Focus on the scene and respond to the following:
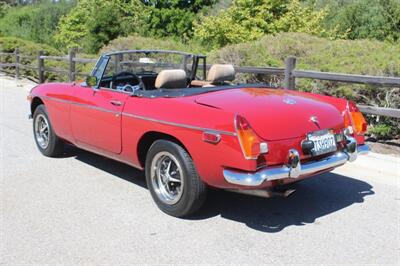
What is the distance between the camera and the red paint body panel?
13.6 feet

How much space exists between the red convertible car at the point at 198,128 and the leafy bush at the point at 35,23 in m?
34.7

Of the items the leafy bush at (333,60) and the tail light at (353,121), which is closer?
the tail light at (353,121)

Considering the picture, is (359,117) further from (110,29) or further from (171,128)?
(110,29)

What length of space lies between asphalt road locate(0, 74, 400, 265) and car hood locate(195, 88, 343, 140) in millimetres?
848

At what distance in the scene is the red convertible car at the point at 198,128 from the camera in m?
4.11

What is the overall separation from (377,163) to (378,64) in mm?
2772

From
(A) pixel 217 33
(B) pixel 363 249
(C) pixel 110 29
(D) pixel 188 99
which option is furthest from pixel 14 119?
(C) pixel 110 29

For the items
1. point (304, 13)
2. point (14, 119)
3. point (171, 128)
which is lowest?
point (14, 119)

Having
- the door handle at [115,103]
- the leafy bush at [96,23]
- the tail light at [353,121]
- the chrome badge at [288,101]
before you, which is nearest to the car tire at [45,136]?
the door handle at [115,103]

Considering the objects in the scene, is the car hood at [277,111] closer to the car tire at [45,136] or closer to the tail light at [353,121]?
the tail light at [353,121]

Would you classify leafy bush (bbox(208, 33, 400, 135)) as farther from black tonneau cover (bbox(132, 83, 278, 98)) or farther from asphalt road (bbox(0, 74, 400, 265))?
black tonneau cover (bbox(132, 83, 278, 98))

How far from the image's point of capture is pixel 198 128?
4.26 meters

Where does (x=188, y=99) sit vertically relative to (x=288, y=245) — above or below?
above

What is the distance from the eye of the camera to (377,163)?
656cm
